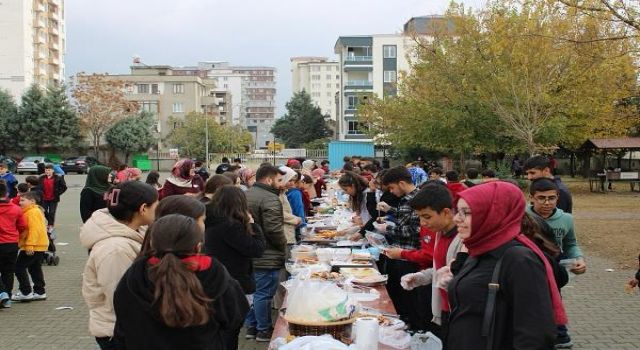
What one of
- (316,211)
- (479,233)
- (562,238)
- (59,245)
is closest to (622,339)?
(562,238)

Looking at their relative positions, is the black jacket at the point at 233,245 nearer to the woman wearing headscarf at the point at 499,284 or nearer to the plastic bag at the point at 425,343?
the plastic bag at the point at 425,343

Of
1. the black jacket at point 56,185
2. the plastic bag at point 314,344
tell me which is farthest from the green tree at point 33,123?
the plastic bag at point 314,344

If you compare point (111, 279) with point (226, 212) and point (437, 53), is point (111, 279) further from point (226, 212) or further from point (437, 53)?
point (437, 53)

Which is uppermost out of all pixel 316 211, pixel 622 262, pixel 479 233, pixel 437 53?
pixel 437 53

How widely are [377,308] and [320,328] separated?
3.45 ft

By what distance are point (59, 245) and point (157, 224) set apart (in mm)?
11885

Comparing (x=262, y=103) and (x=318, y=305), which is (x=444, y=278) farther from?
(x=262, y=103)

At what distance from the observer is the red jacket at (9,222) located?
25.5 ft

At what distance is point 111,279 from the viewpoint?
3.58 m

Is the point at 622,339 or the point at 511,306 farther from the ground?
the point at 511,306

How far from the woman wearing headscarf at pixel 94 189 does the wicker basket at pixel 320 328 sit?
591 cm

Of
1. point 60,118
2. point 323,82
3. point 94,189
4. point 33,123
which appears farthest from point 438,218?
point 323,82

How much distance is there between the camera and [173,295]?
2746 mm

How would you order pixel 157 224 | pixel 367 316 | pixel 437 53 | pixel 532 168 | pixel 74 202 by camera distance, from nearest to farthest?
pixel 157 224 → pixel 367 316 → pixel 532 168 → pixel 74 202 → pixel 437 53
